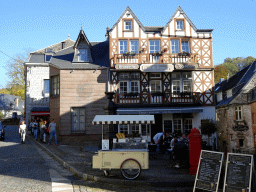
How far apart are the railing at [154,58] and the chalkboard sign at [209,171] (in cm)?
1520

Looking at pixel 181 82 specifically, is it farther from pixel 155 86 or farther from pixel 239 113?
pixel 239 113

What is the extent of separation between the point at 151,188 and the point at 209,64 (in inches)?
645

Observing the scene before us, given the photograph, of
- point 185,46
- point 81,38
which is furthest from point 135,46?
point 81,38

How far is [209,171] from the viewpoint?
6754 mm

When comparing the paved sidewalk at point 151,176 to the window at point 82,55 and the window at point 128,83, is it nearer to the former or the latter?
the window at point 128,83

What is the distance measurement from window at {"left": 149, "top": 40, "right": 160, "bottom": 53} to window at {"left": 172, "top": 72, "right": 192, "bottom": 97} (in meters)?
2.39

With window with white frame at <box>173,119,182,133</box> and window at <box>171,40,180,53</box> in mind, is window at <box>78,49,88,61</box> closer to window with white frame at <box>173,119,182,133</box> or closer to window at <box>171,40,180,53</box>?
window at <box>171,40,180,53</box>

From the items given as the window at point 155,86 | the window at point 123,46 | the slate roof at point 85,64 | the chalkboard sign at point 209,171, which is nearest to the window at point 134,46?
the window at point 123,46

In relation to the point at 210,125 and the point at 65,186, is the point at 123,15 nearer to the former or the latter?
the point at 210,125

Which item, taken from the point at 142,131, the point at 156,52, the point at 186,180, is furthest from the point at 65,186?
the point at 156,52

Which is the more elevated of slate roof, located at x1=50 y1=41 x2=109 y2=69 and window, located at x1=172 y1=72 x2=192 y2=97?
slate roof, located at x1=50 y1=41 x2=109 y2=69

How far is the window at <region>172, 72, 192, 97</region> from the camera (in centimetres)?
2200

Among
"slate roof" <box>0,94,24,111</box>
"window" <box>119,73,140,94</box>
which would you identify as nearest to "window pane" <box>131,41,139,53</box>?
"window" <box>119,73,140,94</box>

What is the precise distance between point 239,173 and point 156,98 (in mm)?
15501
